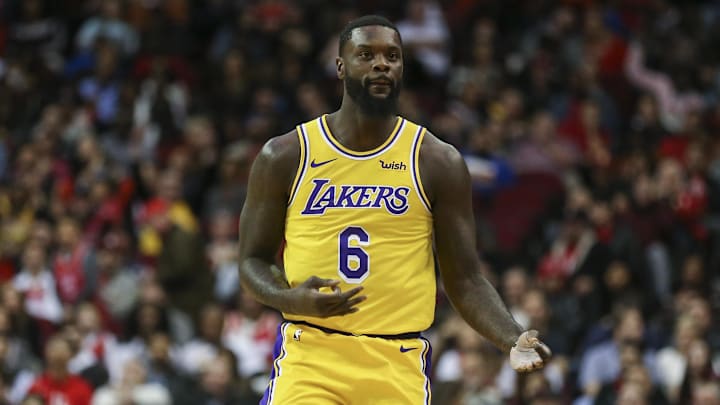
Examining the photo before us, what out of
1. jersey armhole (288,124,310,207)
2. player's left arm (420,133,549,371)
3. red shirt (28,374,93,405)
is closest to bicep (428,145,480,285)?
player's left arm (420,133,549,371)

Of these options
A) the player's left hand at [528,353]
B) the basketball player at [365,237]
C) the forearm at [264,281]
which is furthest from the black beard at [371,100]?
the player's left hand at [528,353]

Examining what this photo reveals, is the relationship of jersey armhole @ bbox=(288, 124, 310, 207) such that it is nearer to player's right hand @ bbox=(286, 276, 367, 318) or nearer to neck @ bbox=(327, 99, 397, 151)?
neck @ bbox=(327, 99, 397, 151)

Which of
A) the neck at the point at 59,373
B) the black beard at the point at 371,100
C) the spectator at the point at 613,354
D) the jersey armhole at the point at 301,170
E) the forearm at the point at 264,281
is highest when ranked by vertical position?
the black beard at the point at 371,100

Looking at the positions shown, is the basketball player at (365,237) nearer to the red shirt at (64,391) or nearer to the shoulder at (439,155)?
the shoulder at (439,155)

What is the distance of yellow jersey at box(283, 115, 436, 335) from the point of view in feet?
19.7

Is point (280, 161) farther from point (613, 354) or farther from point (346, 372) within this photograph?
point (613, 354)

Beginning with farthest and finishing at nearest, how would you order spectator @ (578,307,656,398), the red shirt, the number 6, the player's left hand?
1. the red shirt
2. spectator @ (578,307,656,398)
3. the number 6
4. the player's left hand

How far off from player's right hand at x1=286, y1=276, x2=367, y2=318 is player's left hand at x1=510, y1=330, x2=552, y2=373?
0.68 metres

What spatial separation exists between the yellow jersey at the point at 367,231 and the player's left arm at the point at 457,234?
0.20ft

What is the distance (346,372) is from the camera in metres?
5.94

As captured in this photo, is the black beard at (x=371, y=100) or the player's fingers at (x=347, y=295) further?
the black beard at (x=371, y=100)

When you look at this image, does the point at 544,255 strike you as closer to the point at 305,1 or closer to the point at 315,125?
the point at 305,1

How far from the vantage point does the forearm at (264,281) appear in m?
5.90

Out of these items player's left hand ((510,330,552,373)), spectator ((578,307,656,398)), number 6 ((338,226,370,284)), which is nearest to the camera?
player's left hand ((510,330,552,373))
